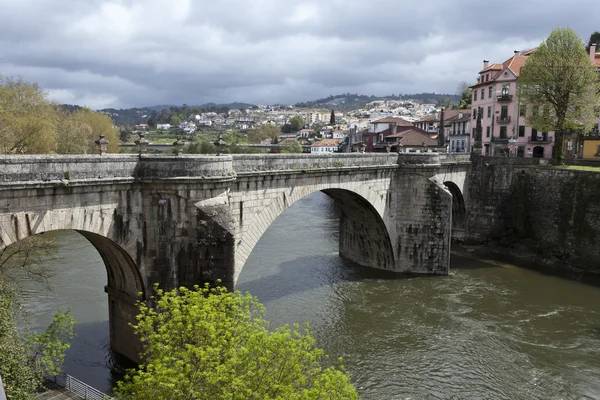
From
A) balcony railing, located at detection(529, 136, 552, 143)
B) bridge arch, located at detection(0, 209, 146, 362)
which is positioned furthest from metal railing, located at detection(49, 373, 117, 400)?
balcony railing, located at detection(529, 136, 552, 143)

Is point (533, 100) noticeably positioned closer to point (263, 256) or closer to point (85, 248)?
point (263, 256)

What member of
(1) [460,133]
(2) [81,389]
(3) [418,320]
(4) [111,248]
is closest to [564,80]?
(3) [418,320]

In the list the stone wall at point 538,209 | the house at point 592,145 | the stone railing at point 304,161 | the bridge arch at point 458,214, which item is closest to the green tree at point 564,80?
the stone wall at point 538,209

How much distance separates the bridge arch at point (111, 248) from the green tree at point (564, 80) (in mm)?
33887

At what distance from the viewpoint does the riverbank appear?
33.7 metres

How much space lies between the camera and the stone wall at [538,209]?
117 feet

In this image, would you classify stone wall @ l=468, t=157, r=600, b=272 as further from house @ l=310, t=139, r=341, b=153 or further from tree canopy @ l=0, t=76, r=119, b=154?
house @ l=310, t=139, r=341, b=153

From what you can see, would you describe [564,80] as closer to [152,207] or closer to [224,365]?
[152,207]

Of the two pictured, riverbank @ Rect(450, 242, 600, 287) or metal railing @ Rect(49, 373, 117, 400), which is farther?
riverbank @ Rect(450, 242, 600, 287)

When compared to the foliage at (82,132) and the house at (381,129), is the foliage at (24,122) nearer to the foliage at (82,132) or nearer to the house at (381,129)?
the foliage at (82,132)

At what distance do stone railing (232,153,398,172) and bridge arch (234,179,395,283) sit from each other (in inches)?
41.9

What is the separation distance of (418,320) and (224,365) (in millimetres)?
16200

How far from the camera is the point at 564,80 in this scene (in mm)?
37969

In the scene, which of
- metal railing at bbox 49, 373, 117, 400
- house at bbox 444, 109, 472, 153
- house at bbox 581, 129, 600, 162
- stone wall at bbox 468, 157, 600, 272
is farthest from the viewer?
house at bbox 444, 109, 472, 153
